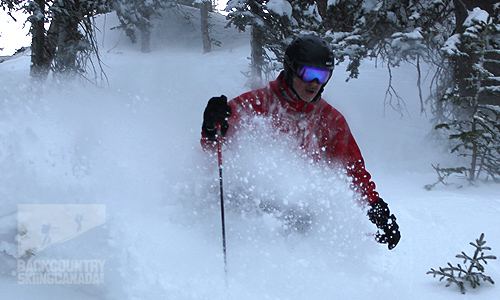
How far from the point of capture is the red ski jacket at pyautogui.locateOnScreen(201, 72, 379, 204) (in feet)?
12.3

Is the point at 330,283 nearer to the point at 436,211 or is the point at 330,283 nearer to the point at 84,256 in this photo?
the point at 84,256

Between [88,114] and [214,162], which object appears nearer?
[214,162]

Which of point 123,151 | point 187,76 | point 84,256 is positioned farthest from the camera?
point 187,76

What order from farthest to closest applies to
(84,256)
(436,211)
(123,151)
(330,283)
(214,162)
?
1. (436,211)
2. (123,151)
3. (214,162)
4. (330,283)
5. (84,256)

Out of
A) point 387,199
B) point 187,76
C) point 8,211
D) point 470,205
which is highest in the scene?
point 8,211

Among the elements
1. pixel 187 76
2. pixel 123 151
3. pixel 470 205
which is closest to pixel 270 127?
pixel 123 151

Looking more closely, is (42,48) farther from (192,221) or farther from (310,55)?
(310,55)

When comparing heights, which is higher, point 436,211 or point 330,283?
point 330,283

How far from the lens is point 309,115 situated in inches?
151

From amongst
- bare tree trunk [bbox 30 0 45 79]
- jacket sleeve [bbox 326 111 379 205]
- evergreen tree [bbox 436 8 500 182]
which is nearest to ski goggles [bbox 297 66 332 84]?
jacket sleeve [bbox 326 111 379 205]

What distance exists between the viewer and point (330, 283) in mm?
3070

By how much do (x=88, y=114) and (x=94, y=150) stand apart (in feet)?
4.52

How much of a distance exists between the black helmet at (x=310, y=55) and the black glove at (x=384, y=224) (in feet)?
4.51

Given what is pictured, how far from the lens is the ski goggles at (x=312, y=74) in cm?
348
